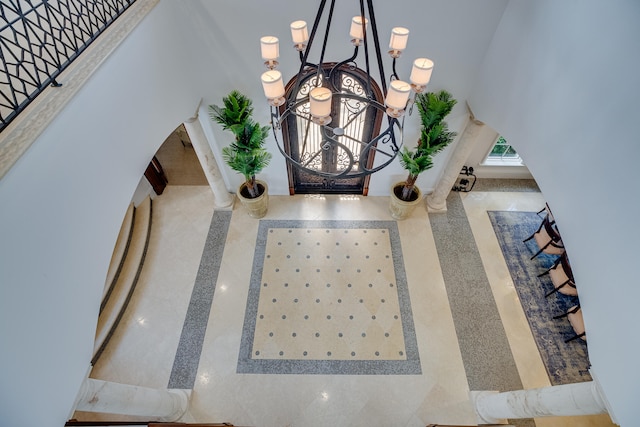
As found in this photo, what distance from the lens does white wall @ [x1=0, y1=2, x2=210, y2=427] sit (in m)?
1.80

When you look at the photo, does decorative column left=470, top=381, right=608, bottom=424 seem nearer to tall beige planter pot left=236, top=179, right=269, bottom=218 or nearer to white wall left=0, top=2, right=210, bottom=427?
white wall left=0, top=2, right=210, bottom=427

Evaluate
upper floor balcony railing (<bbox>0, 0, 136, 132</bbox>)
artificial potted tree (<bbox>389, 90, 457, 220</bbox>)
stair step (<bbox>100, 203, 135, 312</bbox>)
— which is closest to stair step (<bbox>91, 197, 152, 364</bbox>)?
stair step (<bbox>100, 203, 135, 312</bbox>)

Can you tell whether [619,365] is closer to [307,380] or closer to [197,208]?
[307,380]

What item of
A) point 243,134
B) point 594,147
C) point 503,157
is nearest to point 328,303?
point 243,134

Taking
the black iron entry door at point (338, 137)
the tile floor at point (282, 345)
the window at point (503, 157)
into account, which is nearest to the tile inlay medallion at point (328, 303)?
the tile floor at point (282, 345)

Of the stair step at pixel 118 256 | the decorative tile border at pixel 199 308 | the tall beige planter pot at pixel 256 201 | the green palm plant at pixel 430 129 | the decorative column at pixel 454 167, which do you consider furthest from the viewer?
the tall beige planter pot at pixel 256 201

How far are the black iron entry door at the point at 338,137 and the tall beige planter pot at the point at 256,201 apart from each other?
0.60m

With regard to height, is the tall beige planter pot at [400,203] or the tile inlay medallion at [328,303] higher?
the tall beige planter pot at [400,203]

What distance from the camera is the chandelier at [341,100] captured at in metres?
2.16

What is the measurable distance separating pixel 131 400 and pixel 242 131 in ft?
11.5

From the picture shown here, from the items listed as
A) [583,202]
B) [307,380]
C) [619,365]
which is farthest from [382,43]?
[307,380]

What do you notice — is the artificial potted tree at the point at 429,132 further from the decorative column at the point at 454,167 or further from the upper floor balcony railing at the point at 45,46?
the upper floor balcony railing at the point at 45,46

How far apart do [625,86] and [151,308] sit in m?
6.00

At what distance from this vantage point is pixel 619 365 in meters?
2.23
